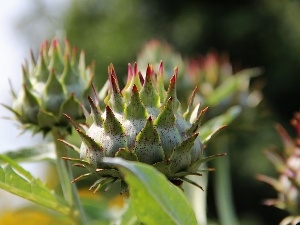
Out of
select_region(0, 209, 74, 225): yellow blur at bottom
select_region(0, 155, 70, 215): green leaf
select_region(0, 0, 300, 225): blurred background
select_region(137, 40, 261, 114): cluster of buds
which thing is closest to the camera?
select_region(0, 155, 70, 215): green leaf

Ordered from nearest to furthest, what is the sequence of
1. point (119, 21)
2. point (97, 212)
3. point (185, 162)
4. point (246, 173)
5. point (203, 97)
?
point (185, 162) → point (97, 212) → point (203, 97) → point (246, 173) → point (119, 21)

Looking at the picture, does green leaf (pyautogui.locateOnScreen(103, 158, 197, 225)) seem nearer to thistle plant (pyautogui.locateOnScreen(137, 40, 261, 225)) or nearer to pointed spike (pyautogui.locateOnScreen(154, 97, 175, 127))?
pointed spike (pyautogui.locateOnScreen(154, 97, 175, 127))

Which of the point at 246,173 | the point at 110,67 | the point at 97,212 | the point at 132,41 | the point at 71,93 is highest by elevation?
the point at 110,67

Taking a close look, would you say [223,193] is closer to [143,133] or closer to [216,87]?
[216,87]

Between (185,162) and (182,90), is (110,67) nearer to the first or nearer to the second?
(185,162)

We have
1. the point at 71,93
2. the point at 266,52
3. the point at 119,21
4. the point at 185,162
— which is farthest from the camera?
the point at 119,21

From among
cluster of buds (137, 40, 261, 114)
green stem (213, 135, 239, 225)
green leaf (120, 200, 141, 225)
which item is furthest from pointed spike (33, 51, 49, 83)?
cluster of buds (137, 40, 261, 114)

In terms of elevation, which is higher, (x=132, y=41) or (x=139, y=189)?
(x=139, y=189)

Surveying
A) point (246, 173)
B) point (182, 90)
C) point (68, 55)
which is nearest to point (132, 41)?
point (246, 173)

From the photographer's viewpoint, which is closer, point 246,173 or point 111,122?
point 111,122
